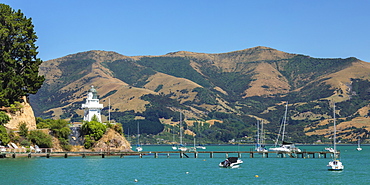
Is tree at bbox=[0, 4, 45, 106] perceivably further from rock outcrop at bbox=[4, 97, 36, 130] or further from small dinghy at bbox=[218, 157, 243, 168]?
small dinghy at bbox=[218, 157, 243, 168]

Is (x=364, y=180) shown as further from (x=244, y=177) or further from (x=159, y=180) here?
(x=159, y=180)

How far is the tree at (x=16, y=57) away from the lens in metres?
120

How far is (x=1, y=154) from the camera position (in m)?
112

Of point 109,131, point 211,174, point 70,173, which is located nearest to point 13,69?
point 109,131

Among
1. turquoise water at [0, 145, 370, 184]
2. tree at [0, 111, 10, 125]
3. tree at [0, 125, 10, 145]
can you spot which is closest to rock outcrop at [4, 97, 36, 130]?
tree at [0, 111, 10, 125]

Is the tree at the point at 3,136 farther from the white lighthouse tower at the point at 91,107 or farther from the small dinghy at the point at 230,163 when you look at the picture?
the small dinghy at the point at 230,163

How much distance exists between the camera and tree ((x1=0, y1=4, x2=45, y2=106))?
11956 centimetres

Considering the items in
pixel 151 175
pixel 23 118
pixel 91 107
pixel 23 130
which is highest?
pixel 91 107

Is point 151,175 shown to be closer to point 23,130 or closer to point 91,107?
point 23,130

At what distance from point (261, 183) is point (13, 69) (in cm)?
6702

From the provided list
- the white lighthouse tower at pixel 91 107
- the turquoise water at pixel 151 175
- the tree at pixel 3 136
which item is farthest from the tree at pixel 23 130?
the white lighthouse tower at pixel 91 107

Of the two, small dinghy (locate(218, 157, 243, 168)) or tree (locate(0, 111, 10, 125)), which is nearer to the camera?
small dinghy (locate(218, 157, 243, 168))

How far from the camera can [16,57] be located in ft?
409

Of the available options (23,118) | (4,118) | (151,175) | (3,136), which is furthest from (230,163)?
(23,118)
